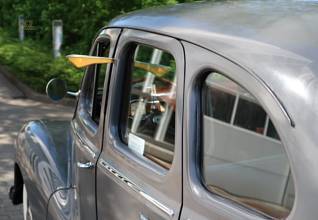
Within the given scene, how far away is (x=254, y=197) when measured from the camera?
1.58 metres

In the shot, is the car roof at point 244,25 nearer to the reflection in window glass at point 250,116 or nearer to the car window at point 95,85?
the reflection in window glass at point 250,116

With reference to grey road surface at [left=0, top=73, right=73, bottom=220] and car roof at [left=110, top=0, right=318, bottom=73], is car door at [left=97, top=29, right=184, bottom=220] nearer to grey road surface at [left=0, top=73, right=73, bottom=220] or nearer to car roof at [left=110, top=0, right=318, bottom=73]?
car roof at [left=110, top=0, right=318, bottom=73]

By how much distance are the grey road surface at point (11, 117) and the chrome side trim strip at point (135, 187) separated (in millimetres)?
2706

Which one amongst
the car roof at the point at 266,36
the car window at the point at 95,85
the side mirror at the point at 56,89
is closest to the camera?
the car roof at the point at 266,36

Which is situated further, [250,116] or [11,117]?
[11,117]

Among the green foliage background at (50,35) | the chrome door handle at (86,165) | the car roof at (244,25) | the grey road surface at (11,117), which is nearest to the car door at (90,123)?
the chrome door handle at (86,165)

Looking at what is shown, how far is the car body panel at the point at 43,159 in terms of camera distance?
3.02 m

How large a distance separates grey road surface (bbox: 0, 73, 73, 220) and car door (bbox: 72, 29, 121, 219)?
2140mm

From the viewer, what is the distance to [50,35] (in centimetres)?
1595

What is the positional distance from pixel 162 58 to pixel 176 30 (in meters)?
0.18

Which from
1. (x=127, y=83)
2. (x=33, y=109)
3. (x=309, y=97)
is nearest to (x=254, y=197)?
(x=309, y=97)

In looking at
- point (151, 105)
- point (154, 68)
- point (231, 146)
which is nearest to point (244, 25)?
point (231, 146)

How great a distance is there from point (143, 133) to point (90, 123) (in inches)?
22.5

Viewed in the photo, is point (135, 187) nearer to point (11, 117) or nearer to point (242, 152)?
point (242, 152)
